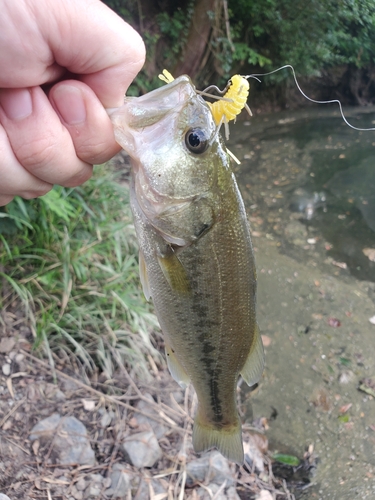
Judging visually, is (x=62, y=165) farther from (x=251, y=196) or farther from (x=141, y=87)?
(x=141, y=87)

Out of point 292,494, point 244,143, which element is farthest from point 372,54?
point 292,494

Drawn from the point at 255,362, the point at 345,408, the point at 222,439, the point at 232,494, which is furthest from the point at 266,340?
the point at 255,362

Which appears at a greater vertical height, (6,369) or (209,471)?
(6,369)

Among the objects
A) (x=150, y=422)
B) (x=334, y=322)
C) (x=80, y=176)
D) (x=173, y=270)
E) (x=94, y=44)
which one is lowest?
(x=334, y=322)

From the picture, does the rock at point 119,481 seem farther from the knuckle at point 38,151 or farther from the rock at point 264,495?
the knuckle at point 38,151

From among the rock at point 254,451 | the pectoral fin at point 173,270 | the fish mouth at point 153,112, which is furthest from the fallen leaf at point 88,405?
the fish mouth at point 153,112

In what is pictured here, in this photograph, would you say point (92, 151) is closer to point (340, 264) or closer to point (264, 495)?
point (264, 495)
